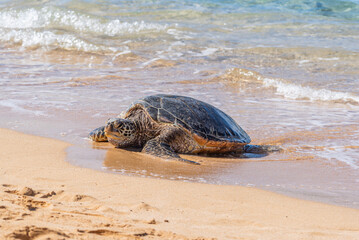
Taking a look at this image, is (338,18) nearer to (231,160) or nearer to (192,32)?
(192,32)

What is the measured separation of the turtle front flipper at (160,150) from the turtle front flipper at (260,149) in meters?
0.92

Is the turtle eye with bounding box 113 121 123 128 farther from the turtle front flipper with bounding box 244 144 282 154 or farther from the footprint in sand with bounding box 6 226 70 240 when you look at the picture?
the footprint in sand with bounding box 6 226 70 240

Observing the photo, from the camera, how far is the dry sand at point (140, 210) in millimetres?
2434

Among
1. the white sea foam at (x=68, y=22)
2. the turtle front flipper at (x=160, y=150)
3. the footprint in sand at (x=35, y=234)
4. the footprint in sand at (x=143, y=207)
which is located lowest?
the turtle front flipper at (x=160, y=150)

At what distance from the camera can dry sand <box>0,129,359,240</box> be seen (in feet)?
7.98

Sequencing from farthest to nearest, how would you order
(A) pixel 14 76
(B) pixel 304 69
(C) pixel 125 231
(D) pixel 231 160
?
(B) pixel 304 69, (A) pixel 14 76, (D) pixel 231 160, (C) pixel 125 231

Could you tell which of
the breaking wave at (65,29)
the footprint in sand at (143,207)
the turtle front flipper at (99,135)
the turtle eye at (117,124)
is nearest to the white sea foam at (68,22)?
the breaking wave at (65,29)

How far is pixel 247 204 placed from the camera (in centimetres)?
324

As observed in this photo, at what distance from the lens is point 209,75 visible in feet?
32.7

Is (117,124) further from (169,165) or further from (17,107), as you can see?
(17,107)

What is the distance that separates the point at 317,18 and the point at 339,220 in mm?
15966

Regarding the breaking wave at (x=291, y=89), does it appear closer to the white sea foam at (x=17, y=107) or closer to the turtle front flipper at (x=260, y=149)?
the turtle front flipper at (x=260, y=149)

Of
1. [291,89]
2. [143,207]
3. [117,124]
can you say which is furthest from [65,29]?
[143,207]

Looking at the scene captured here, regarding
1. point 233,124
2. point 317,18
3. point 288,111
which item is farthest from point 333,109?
point 317,18
